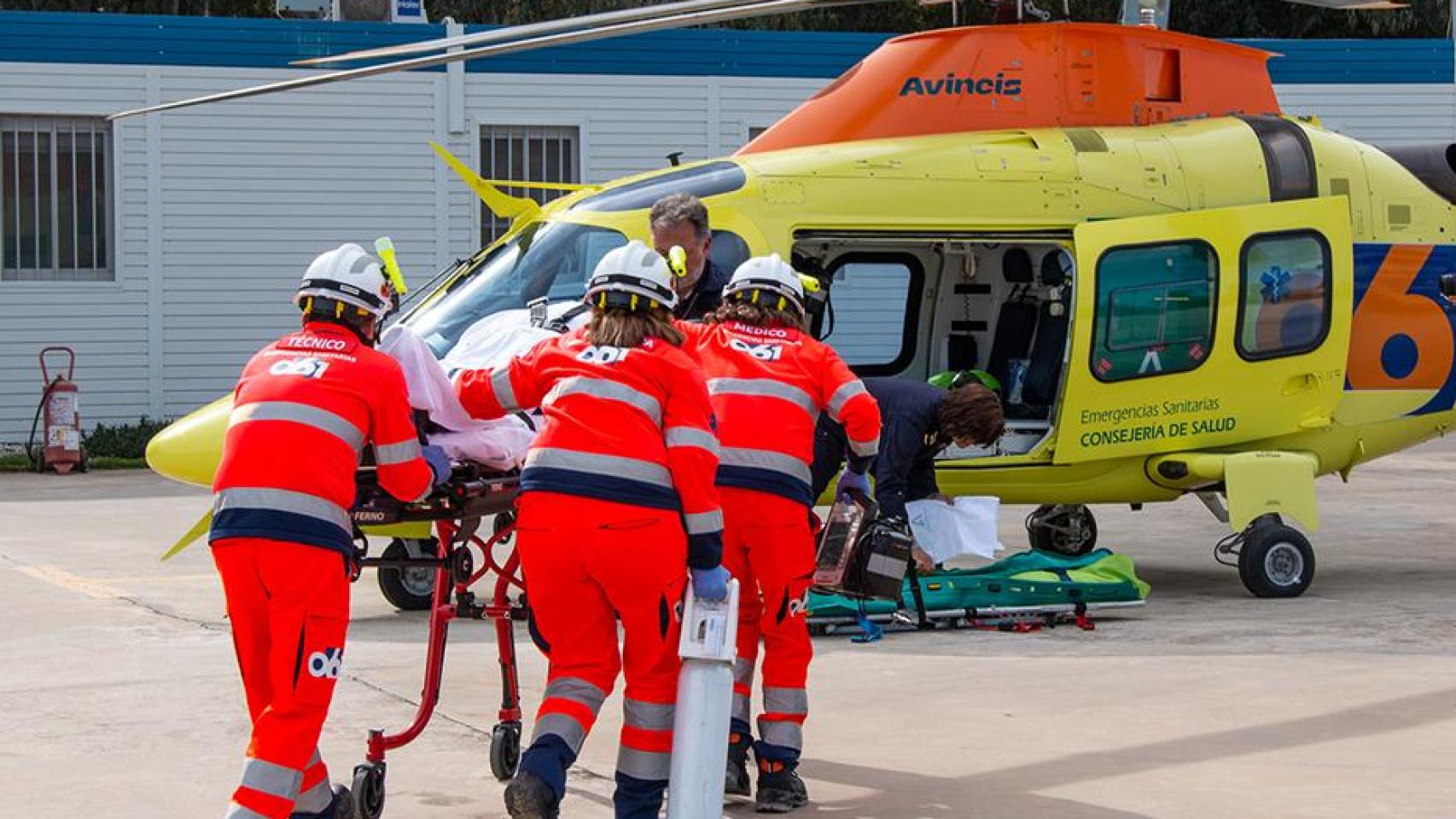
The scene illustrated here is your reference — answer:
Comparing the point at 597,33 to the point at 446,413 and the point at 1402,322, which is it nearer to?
the point at 446,413

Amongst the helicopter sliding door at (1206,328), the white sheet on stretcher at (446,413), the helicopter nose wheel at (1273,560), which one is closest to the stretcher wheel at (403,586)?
the helicopter sliding door at (1206,328)

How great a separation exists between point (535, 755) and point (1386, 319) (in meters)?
7.63

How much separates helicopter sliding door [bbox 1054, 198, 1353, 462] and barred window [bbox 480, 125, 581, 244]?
36.8ft

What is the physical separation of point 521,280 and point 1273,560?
4273 millimetres

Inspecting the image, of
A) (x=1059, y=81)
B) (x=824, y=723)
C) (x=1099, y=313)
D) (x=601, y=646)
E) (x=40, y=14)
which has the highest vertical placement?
(x=40, y=14)

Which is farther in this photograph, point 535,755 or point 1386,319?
point 1386,319

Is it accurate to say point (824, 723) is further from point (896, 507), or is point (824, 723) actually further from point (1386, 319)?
point (1386, 319)

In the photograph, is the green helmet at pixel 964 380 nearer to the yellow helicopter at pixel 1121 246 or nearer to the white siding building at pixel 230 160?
the yellow helicopter at pixel 1121 246

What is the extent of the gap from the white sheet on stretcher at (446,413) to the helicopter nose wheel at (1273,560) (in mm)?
5205

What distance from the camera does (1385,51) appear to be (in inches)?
896

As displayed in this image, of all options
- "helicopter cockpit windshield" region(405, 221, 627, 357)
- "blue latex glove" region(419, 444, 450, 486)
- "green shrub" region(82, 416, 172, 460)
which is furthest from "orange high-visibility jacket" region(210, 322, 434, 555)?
"green shrub" region(82, 416, 172, 460)

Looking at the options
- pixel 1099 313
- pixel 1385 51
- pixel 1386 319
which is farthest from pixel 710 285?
pixel 1385 51

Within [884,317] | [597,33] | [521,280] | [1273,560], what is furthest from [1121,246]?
[597,33]

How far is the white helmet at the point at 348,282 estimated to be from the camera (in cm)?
588
